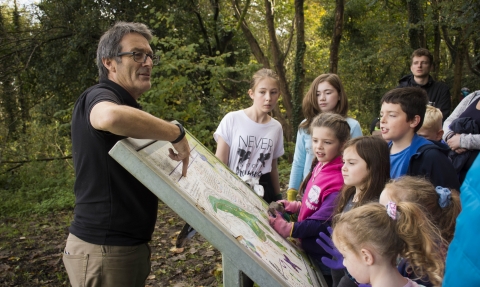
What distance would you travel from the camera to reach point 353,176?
7.11 ft

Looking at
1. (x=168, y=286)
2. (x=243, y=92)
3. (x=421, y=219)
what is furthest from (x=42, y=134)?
(x=421, y=219)

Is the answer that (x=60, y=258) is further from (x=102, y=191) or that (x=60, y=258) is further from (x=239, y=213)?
(x=239, y=213)

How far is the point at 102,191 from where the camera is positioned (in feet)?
6.28

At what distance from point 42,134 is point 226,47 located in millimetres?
7367

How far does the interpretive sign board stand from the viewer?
1378mm

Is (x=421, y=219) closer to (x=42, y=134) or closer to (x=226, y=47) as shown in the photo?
(x=42, y=134)

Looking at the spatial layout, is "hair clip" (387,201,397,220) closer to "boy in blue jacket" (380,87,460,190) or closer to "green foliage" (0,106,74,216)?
"boy in blue jacket" (380,87,460,190)

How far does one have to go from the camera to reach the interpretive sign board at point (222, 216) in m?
1.38

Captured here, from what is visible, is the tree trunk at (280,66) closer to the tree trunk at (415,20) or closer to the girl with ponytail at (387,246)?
the tree trunk at (415,20)

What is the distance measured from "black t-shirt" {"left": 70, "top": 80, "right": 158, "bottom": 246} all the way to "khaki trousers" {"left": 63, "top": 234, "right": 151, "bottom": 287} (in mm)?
37

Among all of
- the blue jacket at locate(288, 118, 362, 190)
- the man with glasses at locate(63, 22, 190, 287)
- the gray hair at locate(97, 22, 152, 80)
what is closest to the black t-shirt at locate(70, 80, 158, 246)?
the man with glasses at locate(63, 22, 190, 287)

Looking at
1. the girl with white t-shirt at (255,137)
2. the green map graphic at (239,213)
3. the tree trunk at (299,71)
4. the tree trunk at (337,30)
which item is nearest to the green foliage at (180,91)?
the tree trunk at (299,71)

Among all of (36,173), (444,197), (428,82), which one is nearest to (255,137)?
(444,197)

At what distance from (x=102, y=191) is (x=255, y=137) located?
1.64 m
